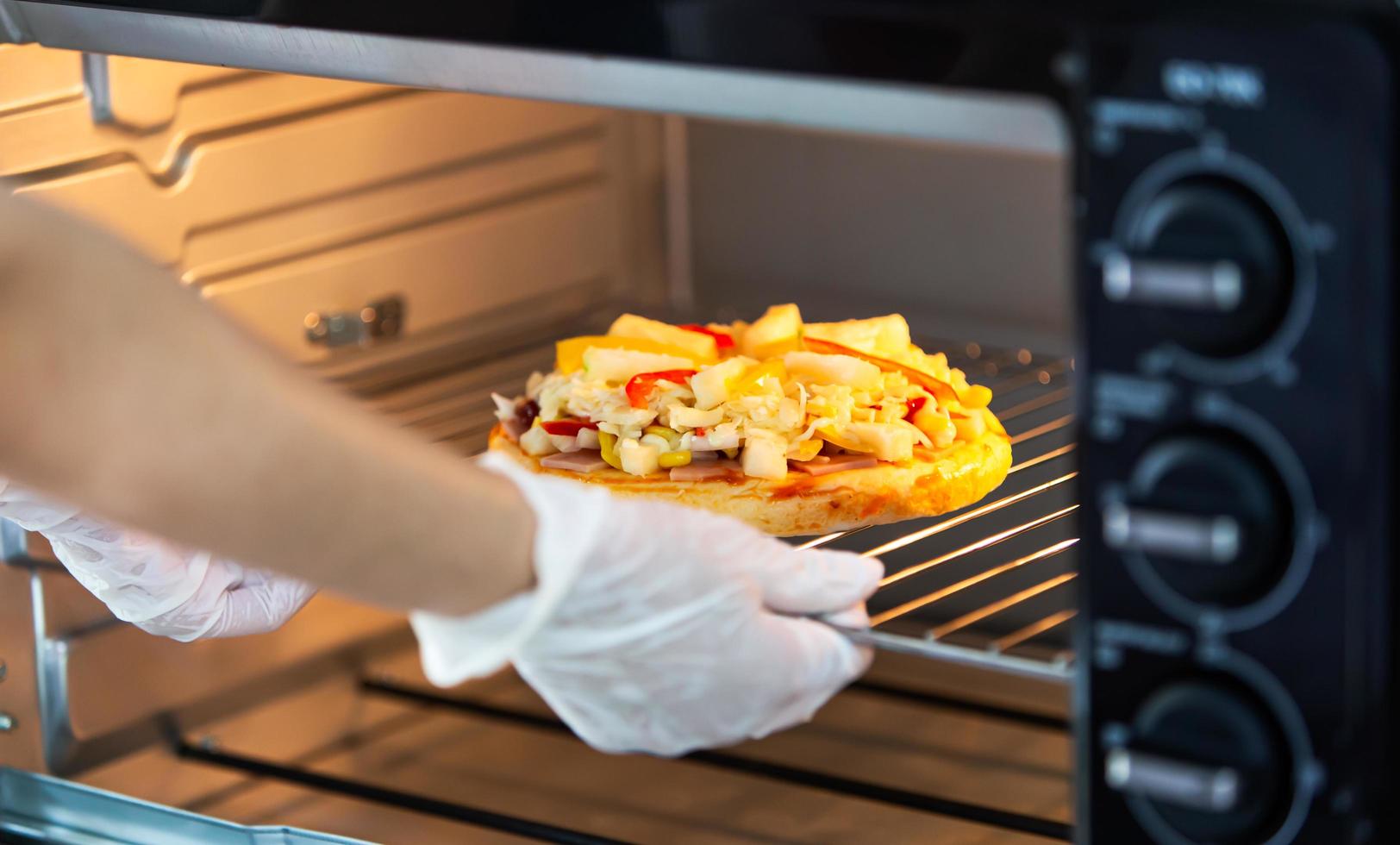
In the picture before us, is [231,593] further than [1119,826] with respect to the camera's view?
Yes

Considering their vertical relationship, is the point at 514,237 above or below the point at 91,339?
below

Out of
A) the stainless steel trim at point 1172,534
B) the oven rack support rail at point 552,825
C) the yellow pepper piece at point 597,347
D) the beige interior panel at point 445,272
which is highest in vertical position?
the stainless steel trim at point 1172,534

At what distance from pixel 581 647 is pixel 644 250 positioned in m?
0.97

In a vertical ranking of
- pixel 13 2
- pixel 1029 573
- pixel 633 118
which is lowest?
pixel 1029 573

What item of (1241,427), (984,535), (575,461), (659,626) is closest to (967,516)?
(984,535)

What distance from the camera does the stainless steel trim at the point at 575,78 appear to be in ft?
2.46

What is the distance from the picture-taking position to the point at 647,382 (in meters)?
1.33

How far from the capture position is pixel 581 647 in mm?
867

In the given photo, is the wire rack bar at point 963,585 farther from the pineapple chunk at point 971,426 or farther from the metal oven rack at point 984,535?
the pineapple chunk at point 971,426

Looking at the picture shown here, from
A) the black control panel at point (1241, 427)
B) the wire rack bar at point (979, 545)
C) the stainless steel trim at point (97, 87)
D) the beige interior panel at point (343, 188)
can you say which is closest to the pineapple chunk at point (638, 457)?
the wire rack bar at point (979, 545)

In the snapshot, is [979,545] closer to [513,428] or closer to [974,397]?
[974,397]

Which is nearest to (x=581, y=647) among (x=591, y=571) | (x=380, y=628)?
(x=591, y=571)

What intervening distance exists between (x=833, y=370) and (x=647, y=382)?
0.47 ft

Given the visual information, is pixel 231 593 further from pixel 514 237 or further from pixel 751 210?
pixel 751 210
